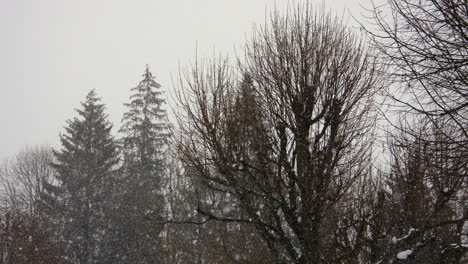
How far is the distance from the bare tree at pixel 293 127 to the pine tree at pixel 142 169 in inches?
593

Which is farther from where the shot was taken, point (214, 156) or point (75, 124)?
point (75, 124)

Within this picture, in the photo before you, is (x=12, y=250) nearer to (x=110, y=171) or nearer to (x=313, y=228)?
(x=110, y=171)

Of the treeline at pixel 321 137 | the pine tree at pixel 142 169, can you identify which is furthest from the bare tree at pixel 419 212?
the pine tree at pixel 142 169

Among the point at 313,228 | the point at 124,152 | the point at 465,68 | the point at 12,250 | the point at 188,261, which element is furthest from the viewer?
the point at 124,152

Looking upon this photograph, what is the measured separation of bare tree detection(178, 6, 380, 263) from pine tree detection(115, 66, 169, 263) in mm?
15060

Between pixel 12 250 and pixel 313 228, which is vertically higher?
pixel 12 250

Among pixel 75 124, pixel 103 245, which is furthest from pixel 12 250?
pixel 75 124

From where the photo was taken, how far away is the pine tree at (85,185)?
83.1 ft

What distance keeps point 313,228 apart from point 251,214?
100 centimetres

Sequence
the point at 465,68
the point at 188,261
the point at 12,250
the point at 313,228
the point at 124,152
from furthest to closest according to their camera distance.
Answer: the point at 124,152 < the point at 188,261 < the point at 12,250 < the point at 313,228 < the point at 465,68

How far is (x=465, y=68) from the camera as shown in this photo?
17.2 ft

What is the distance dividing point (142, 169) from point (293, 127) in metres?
20.2

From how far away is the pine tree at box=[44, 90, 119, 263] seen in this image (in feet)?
83.1

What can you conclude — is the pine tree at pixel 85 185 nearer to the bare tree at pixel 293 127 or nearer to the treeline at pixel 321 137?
the treeline at pixel 321 137
